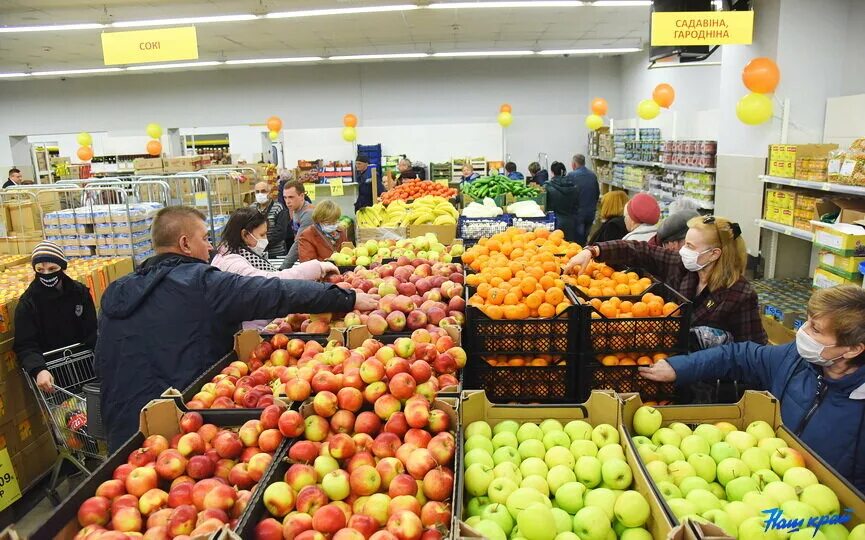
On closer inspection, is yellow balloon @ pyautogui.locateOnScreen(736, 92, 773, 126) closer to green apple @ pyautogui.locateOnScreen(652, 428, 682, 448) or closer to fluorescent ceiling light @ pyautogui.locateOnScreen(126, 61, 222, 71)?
green apple @ pyautogui.locateOnScreen(652, 428, 682, 448)

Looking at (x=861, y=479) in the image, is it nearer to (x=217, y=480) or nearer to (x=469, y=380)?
(x=469, y=380)

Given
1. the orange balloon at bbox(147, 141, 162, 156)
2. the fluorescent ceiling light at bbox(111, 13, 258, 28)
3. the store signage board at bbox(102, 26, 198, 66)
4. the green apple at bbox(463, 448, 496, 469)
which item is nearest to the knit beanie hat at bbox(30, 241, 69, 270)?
the green apple at bbox(463, 448, 496, 469)

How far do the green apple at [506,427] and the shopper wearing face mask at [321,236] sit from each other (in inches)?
129

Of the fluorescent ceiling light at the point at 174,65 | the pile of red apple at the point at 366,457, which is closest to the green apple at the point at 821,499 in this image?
the pile of red apple at the point at 366,457

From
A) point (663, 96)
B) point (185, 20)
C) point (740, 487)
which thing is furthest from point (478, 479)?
point (663, 96)

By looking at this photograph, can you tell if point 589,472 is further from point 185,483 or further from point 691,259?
point 691,259

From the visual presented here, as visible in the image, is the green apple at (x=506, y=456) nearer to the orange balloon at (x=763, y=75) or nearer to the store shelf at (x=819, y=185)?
the store shelf at (x=819, y=185)

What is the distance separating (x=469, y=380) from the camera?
2.60 meters

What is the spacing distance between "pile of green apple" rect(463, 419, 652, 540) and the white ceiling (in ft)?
26.2

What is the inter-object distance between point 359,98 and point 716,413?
53.6 feet

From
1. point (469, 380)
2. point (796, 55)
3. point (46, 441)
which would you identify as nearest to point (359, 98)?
point (796, 55)

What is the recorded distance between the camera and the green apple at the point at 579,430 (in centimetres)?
187

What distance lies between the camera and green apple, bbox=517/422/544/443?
1.89 metres

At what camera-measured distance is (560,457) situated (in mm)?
1756
